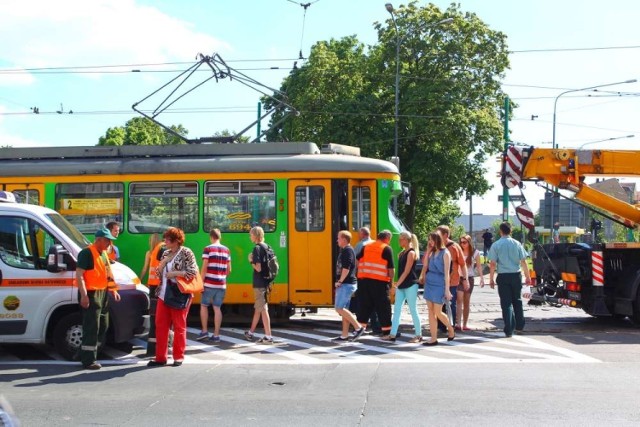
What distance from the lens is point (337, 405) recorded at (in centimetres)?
712

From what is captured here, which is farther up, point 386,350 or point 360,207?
point 360,207

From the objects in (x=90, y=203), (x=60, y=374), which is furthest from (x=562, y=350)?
(x=90, y=203)

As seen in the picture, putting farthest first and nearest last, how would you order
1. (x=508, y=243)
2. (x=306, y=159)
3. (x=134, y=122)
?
(x=134, y=122) → (x=306, y=159) → (x=508, y=243)

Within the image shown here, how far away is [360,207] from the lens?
42.7ft

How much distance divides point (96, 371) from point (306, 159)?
5.47 m

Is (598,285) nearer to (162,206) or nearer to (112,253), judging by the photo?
(162,206)

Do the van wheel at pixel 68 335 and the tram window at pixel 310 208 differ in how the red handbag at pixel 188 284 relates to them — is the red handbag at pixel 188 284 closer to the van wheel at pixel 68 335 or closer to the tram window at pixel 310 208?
the van wheel at pixel 68 335

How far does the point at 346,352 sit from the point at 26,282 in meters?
4.34

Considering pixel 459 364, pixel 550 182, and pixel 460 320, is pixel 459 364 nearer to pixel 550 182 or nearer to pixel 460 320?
pixel 460 320

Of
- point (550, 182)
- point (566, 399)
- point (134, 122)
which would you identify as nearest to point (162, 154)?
point (550, 182)

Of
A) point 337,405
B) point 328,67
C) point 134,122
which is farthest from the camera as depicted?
point 134,122

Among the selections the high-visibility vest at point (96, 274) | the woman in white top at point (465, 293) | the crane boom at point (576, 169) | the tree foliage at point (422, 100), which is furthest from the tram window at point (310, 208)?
Result: the tree foliage at point (422, 100)

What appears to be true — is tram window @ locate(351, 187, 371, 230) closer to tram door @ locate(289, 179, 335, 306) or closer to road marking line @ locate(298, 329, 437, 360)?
tram door @ locate(289, 179, 335, 306)

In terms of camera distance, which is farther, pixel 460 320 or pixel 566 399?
pixel 460 320
